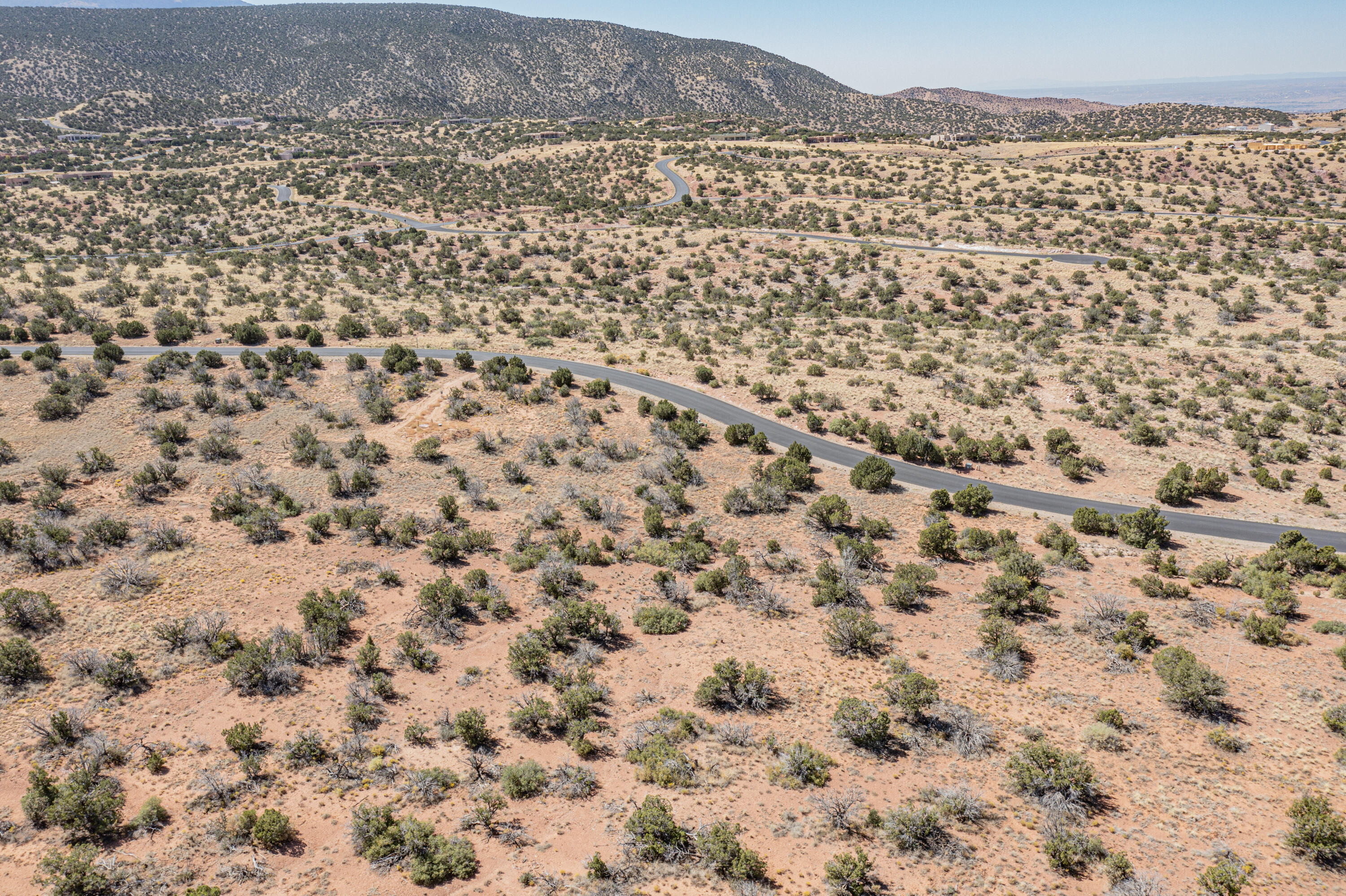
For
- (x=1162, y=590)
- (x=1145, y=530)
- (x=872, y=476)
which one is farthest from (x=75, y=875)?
(x=1145, y=530)

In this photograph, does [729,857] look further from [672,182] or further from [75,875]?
[672,182]

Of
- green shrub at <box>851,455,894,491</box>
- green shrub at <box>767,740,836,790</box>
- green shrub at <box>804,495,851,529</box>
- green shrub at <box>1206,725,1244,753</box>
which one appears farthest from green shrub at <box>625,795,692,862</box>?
green shrub at <box>851,455,894,491</box>

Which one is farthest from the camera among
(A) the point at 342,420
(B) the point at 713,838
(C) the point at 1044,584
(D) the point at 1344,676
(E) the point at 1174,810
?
(A) the point at 342,420

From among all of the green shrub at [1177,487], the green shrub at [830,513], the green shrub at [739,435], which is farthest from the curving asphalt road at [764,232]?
the green shrub at [830,513]

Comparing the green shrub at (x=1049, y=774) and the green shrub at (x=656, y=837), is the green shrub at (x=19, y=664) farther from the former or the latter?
the green shrub at (x=1049, y=774)

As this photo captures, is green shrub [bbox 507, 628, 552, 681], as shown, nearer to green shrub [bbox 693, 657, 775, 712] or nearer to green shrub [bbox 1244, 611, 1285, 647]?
green shrub [bbox 693, 657, 775, 712]

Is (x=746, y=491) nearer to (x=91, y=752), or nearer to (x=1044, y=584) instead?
(x=1044, y=584)

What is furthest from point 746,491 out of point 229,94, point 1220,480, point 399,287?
point 229,94
